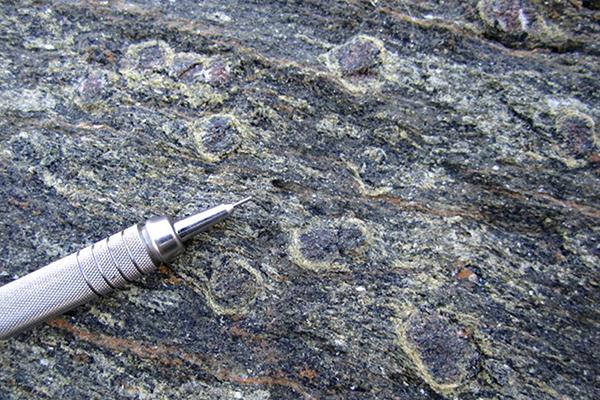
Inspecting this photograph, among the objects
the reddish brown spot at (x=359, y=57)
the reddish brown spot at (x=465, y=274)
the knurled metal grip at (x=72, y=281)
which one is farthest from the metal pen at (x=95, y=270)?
the reddish brown spot at (x=465, y=274)

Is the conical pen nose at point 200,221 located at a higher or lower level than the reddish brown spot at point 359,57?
lower

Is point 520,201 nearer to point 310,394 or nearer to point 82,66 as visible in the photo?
point 310,394

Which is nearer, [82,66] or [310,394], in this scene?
[310,394]

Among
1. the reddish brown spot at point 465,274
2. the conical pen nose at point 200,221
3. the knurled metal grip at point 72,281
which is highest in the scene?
the conical pen nose at point 200,221

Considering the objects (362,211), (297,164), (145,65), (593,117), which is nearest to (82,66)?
(145,65)

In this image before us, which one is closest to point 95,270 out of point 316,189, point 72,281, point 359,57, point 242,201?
point 72,281

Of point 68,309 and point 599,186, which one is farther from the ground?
point 599,186

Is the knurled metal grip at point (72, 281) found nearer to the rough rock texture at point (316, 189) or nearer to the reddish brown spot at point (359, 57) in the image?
the rough rock texture at point (316, 189)
